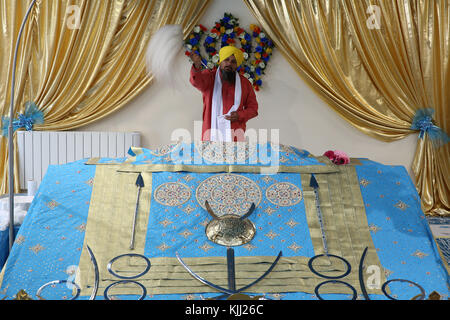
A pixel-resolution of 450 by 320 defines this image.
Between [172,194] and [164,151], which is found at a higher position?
[164,151]

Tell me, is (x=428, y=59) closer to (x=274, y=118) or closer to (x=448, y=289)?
(x=274, y=118)

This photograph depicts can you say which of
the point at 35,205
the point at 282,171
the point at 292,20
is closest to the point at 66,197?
the point at 35,205

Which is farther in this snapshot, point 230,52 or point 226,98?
point 226,98

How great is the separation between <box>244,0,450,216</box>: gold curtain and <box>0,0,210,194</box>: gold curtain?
3.23ft

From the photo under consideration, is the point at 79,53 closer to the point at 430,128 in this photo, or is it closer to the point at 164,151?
the point at 164,151

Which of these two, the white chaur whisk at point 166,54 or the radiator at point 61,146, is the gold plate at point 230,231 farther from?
the radiator at point 61,146

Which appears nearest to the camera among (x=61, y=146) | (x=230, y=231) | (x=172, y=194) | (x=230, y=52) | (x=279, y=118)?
(x=230, y=231)

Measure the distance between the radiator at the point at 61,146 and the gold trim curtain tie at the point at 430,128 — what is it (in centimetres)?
281

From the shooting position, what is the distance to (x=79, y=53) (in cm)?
427

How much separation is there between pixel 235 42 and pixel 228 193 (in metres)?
2.44

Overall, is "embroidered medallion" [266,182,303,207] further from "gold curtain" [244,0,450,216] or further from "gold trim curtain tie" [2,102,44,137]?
"gold trim curtain tie" [2,102,44,137]

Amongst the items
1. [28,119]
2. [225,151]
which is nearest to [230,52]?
[225,151]

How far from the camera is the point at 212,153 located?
2.47 m

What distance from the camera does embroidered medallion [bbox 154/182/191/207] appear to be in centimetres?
224
